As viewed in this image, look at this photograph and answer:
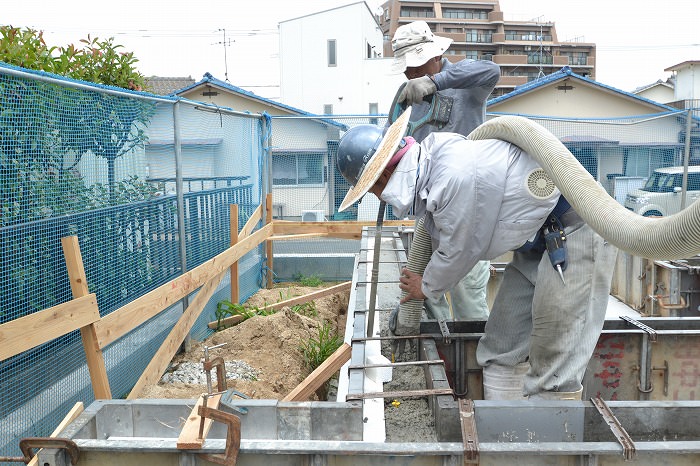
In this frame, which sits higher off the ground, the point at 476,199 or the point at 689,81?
the point at 689,81

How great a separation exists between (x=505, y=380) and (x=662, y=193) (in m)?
11.0

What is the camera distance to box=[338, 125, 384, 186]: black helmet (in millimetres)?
3383

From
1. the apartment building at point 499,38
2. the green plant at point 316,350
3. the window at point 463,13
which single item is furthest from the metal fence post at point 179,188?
the window at point 463,13

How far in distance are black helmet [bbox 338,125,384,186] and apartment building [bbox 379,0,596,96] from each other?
A: 2713 inches

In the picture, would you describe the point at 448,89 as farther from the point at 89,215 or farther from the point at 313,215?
the point at 313,215

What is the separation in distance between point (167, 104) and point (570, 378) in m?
4.39

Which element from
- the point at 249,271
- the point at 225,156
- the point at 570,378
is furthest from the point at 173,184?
the point at 570,378

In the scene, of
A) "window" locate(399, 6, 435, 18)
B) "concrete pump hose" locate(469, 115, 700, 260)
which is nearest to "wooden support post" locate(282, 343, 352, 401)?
"concrete pump hose" locate(469, 115, 700, 260)

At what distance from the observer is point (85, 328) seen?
3.70 m

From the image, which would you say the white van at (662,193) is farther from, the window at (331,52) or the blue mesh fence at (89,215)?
the window at (331,52)

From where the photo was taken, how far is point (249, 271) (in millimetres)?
8641

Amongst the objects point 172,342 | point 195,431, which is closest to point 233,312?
point 172,342

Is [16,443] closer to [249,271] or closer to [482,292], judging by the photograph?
[482,292]

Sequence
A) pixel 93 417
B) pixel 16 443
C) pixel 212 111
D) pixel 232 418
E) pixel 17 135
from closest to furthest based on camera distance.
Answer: pixel 232 418, pixel 93 417, pixel 16 443, pixel 17 135, pixel 212 111
